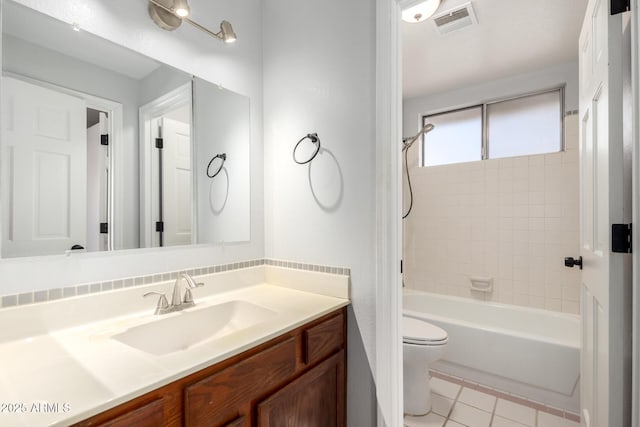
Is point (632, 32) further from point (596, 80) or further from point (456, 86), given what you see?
point (456, 86)

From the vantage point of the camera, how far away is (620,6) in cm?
90

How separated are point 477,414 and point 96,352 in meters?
2.02

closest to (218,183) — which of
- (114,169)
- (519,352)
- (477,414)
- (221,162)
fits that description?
(221,162)

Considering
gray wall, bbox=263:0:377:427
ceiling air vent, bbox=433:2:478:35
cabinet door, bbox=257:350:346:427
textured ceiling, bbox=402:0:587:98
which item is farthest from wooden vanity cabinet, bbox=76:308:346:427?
textured ceiling, bbox=402:0:587:98

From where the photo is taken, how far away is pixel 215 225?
146cm

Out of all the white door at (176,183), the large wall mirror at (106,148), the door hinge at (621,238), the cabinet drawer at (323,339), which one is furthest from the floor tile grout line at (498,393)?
the white door at (176,183)

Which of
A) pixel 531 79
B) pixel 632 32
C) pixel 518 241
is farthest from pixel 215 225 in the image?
pixel 531 79

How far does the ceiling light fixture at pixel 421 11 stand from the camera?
5.49ft

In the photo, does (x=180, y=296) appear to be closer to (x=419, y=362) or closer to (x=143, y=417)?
(x=143, y=417)

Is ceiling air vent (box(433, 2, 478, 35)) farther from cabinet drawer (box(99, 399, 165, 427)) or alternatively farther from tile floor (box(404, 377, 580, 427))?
tile floor (box(404, 377, 580, 427))

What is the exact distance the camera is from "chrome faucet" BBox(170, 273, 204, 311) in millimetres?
1181

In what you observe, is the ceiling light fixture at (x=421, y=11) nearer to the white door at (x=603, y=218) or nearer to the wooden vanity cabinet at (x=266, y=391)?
the white door at (x=603, y=218)

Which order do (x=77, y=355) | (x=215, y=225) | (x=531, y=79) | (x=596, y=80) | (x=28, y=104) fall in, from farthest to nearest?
Answer: (x=531, y=79) < (x=215, y=225) < (x=596, y=80) < (x=28, y=104) < (x=77, y=355)

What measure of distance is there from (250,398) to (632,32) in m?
1.48
